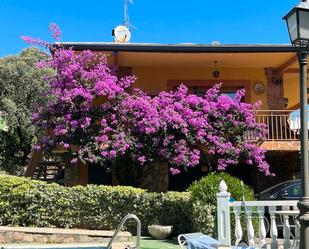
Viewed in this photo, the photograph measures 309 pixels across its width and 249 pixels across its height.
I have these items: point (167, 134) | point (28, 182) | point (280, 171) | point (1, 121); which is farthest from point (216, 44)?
point (1, 121)

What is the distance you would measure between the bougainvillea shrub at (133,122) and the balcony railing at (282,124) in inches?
65.7

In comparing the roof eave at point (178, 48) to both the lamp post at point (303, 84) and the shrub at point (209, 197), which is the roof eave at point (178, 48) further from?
the lamp post at point (303, 84)

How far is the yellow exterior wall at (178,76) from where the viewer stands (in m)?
20.1

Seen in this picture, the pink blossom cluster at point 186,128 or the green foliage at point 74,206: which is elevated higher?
→ the pink blossom cluster at point 186,128

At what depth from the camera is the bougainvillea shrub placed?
51.5ft

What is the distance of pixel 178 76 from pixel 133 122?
478 centimetres

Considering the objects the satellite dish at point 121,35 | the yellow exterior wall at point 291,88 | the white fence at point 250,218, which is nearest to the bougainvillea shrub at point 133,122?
the satellite dish at point 121,35

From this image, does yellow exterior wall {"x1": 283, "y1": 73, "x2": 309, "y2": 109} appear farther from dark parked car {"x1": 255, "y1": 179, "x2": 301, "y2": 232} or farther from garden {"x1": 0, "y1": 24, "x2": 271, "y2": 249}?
dark parked car {"x1": 255, "y1": 179, "x2": 301, "y2": 232}

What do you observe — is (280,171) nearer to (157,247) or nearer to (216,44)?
(216,44)

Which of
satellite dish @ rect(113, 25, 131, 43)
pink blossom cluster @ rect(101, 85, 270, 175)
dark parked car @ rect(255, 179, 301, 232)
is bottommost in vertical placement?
dark parked car @ rect(255, 179, 301, 232)

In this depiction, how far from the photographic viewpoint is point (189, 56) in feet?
60.6

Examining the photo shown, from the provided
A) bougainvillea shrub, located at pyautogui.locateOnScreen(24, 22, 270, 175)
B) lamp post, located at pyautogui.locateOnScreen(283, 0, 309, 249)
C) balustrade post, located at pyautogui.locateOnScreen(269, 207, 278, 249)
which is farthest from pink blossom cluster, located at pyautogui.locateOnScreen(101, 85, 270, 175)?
lamp post, located at pyautogui.locateOnScreen(283, 0, 309, 249)

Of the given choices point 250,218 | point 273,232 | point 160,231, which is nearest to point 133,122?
point 160,231

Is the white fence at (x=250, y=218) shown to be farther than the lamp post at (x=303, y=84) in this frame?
Yes
